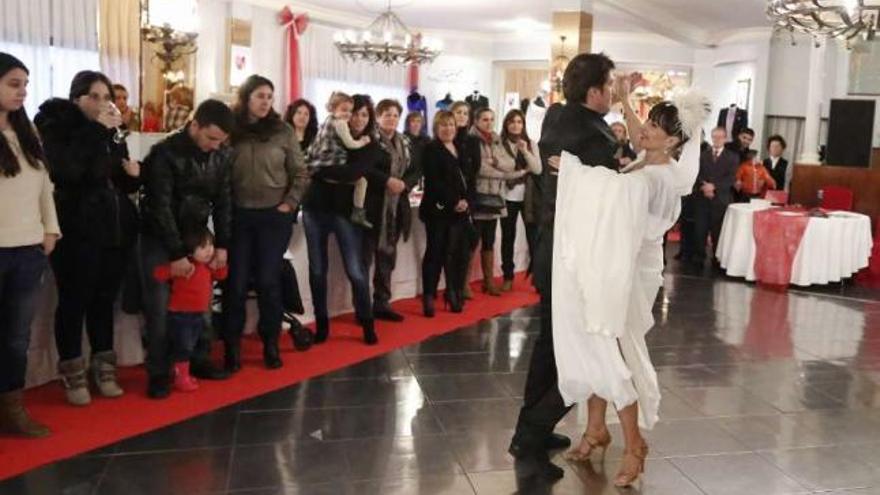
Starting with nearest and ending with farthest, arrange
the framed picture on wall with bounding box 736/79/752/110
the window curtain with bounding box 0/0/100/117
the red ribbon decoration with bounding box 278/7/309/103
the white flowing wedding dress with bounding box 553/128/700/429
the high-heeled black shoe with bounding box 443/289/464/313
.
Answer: the white flowing wedding dress with bounding box 553/128/700/429, the high-heeled black shoe with bounding box 443/289/464/313, the window curtain with bounding box 0/0/100/117, the red ribbon decoration with bounding box 278/7/309/103, the framed picture on wall with bounding box 736/79/752/110

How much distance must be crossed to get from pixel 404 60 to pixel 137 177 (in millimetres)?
6168

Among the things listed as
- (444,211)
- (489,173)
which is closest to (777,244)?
(489,173)

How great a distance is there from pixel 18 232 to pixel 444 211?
2.78m

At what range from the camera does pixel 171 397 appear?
366 cm

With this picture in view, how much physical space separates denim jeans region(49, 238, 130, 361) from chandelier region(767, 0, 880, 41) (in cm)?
371

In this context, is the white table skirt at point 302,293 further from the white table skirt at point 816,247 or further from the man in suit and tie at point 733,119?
the man in suit and tie at point 733,119

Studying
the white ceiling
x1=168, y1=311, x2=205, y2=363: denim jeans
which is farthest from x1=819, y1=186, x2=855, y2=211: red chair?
x1=168, y1=311, x2=205, y2=363: denim jeans

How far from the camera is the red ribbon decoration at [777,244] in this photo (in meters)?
7.05

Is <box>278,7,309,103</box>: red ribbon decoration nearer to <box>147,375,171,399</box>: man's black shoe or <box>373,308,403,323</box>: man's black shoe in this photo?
<box>373,308,403,323</box>: man's black shoe

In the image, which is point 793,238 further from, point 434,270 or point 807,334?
point 434,270

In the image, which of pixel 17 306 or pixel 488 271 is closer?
pixel 17 306

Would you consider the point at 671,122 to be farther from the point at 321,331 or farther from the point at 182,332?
the point at 321,331

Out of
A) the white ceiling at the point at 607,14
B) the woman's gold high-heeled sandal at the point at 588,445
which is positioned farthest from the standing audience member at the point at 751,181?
the woman's gold high-heeled sandal at the point at 588,445

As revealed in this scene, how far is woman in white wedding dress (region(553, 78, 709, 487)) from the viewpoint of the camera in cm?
263
